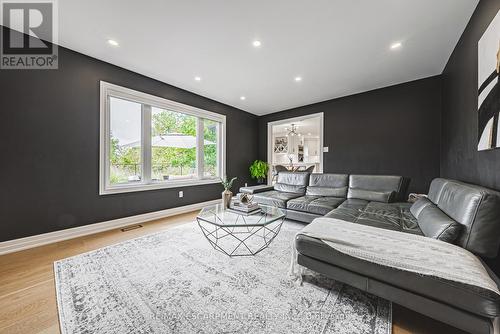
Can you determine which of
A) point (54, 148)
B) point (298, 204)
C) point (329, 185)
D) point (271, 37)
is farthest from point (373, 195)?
point (54, 148)

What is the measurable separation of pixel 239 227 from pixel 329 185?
218 centimetres

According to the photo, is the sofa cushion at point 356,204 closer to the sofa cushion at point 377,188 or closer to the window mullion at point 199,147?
the sofa cushion at point 377,188

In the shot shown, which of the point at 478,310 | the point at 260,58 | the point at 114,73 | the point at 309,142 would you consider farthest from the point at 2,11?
the point at 309,142

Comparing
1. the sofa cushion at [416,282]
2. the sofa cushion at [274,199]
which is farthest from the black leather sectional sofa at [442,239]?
the sofa cushion at [274,199]

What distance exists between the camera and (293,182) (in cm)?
411

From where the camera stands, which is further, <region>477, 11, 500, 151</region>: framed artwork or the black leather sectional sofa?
<region>477, 11, 500, 151</region>: framed artwork

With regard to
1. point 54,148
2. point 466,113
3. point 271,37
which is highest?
point 271,37

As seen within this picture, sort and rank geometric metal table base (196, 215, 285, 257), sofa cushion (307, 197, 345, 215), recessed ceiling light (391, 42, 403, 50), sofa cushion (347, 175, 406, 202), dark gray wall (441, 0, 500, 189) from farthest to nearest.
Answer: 1. sofa cushion (347, 175, 406, 202)
2. sofa cushion (307, 197, 345, 215)
3. recessed ceiling light (391, 42, 403, 50)
4. geometric metal table base (196, 215, 285, 257)
5. dark gray wall (441, 0, 500, 189)

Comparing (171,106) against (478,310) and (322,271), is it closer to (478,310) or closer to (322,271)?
(322,271)

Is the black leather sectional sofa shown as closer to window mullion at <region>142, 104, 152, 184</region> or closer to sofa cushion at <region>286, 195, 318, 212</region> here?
sofa cushion at <region>286, 195, 318, 212</region>

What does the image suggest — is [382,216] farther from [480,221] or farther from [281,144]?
[281,144]

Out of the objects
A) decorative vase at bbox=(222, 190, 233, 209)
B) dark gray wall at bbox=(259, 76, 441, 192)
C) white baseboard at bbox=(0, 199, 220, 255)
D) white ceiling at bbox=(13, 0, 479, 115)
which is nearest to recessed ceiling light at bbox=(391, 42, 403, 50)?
white ceiling at bbox=(13, 0, 479, 115)

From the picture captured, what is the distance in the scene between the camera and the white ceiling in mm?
1914

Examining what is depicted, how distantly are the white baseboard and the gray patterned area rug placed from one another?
33.5 inches
